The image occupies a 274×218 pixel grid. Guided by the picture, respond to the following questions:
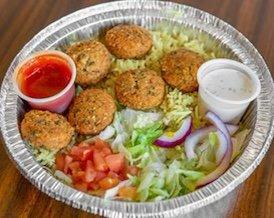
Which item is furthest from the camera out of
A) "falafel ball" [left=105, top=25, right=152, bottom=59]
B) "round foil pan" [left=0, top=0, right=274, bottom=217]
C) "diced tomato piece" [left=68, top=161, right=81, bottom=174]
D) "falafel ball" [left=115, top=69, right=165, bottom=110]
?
"falafel ball" [left=105, top=25, right=152, bottom=59]

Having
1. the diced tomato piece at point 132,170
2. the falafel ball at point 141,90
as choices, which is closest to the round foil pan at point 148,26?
the diced tomato piece at point 132,170

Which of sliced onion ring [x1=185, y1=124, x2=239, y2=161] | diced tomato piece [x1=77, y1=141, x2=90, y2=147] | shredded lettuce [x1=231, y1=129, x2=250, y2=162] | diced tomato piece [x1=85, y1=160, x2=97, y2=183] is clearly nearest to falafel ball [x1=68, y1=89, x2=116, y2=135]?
diced tomato piece [x1=77, y1=141, x2=90, y2=147]

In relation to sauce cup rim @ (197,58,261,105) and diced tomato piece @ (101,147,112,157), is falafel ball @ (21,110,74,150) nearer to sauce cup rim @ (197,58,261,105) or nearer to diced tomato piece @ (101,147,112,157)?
diced tomato piece @ (101,147,112,157)

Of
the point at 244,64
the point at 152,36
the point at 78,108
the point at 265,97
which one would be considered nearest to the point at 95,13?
the point at 152,36

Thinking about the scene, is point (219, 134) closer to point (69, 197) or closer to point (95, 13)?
point (69, 197)

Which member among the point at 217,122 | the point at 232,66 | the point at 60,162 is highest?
the point at 232,66

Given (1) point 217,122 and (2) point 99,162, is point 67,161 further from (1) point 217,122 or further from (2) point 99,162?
(1) point 217,122

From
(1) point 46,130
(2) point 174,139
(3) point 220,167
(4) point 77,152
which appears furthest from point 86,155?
(3) point 220,167
